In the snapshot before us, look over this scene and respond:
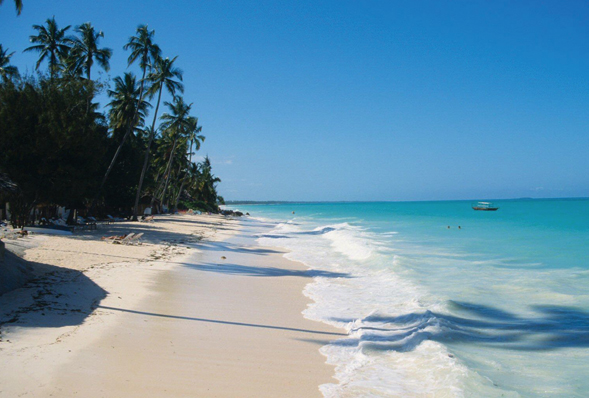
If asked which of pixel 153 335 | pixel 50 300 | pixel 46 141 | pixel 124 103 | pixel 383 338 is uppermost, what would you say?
pixel 124 103

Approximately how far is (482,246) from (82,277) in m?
19.9

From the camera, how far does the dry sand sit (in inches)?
175

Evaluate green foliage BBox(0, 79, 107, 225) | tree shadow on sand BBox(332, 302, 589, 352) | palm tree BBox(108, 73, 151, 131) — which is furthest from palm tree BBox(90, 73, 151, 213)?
tree shadow on sand BBox(332, 302, 589, 352)

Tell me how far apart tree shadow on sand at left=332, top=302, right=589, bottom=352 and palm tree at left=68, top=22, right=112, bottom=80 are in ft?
89.5

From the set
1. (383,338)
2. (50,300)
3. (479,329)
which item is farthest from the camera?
(479,329)

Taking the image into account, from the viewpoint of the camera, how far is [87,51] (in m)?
27.0

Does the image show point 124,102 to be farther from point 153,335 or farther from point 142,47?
point 153,335

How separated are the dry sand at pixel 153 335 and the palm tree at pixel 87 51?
2038 centimetres

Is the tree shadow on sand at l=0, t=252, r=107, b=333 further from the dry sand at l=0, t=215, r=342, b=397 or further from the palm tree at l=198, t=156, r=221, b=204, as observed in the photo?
the palm tree at l=198, t=156, r=221, b=204

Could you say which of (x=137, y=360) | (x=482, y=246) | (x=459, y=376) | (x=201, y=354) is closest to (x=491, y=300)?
(x=459, y=376)

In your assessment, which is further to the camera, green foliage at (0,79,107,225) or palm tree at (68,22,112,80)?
palm tree at (68,22,112,80)

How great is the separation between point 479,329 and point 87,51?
96.3 ft

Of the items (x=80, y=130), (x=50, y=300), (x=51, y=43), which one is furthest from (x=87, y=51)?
(x=50, y=300)

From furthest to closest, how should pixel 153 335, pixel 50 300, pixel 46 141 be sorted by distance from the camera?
pixel 46 141 → pixel 50 300 → pixel 153 335
